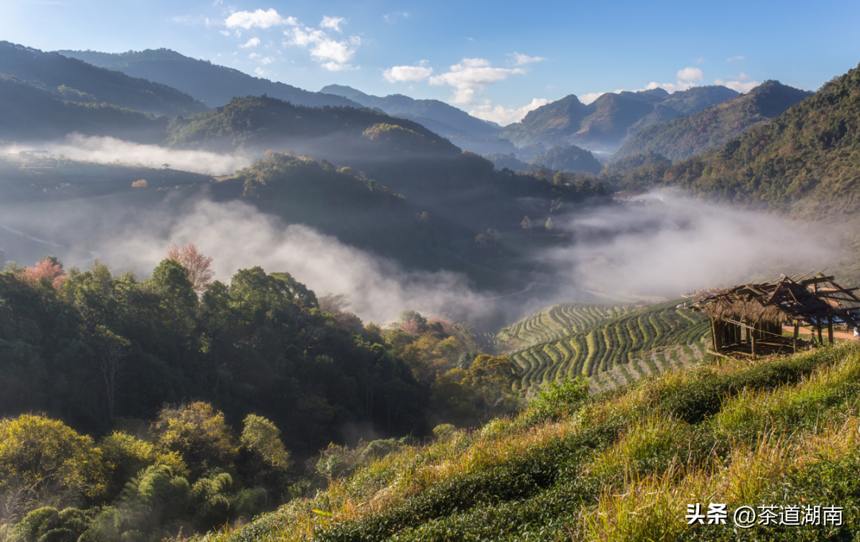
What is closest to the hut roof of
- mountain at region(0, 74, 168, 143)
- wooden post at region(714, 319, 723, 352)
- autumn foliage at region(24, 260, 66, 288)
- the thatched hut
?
the thatched hut

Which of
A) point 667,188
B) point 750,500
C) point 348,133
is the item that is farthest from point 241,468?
point 667,188

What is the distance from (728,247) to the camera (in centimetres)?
11369

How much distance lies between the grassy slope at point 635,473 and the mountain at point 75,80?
180 meters

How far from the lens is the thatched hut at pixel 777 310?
1262cm

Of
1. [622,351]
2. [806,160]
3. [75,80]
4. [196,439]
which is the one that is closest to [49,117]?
[75,80]

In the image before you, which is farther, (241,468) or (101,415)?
(101,415)

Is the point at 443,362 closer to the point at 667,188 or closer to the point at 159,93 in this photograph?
the point at 667,188

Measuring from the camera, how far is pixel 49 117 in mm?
109312

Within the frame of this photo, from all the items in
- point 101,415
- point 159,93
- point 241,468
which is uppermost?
point 159,93

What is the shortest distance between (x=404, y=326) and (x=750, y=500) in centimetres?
5770

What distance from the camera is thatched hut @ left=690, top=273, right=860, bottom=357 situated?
1262 centimetres

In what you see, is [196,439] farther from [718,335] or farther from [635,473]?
[718,335]

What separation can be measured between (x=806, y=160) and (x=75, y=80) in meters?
241

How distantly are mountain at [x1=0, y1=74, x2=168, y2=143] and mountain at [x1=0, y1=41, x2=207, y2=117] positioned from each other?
19543 mm
